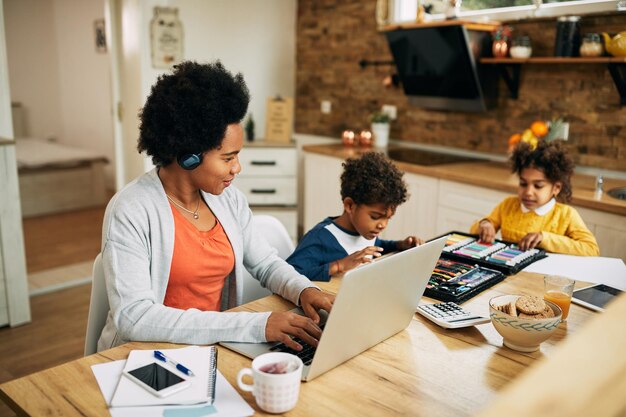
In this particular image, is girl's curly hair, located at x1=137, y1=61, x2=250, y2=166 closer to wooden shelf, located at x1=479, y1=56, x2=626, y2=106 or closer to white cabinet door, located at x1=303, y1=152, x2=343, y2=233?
wooden shelf, located at x1=479, y1=56, x2=626, y2=106

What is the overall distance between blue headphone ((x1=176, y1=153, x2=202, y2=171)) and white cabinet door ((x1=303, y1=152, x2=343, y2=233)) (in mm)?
2385

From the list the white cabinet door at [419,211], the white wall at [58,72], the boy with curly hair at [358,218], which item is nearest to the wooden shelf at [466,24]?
the white cabinet door at [419,211]

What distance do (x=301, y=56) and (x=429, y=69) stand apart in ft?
5.29

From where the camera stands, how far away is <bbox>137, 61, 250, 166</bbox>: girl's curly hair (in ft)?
4.75


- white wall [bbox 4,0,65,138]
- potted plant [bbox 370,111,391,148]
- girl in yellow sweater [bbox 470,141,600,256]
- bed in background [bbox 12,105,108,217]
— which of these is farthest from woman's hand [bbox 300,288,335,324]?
white wall [bbox 4,0,65,138]

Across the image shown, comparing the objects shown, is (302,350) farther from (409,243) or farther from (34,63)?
(34,63)

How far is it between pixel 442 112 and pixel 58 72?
535cm

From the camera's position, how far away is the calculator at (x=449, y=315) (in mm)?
1318

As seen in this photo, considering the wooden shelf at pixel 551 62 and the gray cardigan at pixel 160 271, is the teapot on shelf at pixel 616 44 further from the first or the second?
the gray cardigan at pixel 160 271

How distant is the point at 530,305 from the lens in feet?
4.13

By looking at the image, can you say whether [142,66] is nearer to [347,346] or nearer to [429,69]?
[429,69]

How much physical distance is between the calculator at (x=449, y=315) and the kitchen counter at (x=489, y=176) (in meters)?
1.41

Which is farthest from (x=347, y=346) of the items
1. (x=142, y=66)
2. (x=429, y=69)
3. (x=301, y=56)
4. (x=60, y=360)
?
(x=301, y=56)

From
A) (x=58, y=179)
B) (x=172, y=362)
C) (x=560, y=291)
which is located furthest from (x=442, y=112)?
(x=58, y=179)
